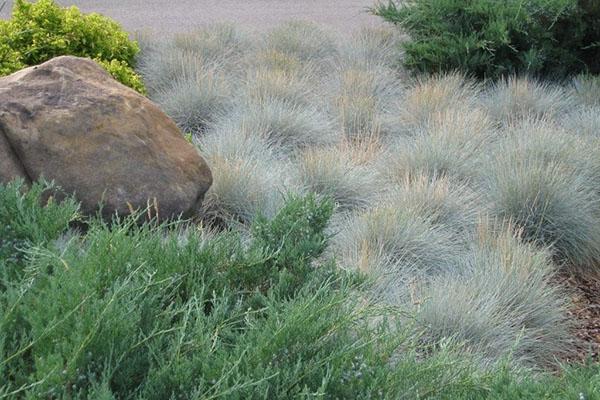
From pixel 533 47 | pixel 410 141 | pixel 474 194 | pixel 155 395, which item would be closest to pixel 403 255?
pixel 474 194

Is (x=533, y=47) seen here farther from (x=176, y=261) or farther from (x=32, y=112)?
(x=176, y=261)

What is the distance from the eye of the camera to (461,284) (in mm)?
4652

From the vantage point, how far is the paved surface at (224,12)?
10.6 metres

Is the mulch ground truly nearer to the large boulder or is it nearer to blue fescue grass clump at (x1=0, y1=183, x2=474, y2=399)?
blue fescue grass clump at (x1=0, y1=183, x2=474, y2=399)

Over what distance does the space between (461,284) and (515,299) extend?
266 millimetres

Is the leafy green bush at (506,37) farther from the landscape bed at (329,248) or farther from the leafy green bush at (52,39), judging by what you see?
the leafy green bush at (52,39)

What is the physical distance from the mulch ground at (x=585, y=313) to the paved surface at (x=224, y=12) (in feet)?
17.5

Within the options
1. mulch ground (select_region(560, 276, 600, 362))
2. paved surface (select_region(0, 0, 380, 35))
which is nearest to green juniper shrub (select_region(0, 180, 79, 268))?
mulch ground (select_region(560, 276, 600, 362))

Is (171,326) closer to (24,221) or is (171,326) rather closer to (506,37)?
(24,221)

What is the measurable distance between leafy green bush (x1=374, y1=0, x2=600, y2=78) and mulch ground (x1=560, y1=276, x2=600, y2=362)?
2966mm

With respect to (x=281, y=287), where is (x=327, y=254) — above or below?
below

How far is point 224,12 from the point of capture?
37.4 ft

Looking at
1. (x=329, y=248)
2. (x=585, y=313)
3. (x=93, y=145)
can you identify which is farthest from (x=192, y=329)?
(x=585, y=313)

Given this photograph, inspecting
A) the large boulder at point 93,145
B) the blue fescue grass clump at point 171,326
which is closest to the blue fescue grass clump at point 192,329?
the blue fescue grass clump at point 171,326
